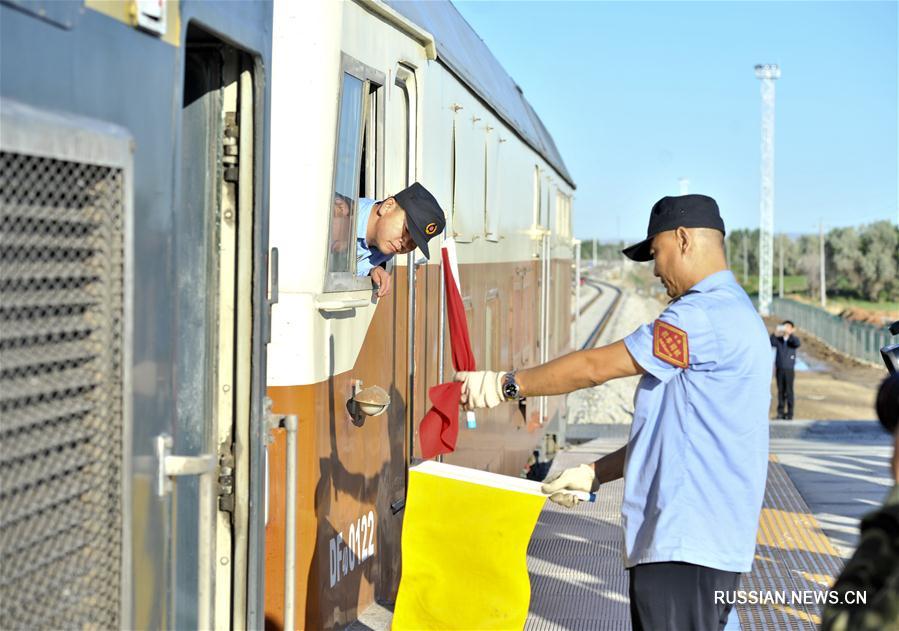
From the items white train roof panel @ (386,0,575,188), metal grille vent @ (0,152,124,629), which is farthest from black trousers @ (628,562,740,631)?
white train roof panel @ (386,0,575,188)

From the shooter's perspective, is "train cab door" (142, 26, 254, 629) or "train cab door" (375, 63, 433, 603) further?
"train cab door" (375, 63, 433, 603)

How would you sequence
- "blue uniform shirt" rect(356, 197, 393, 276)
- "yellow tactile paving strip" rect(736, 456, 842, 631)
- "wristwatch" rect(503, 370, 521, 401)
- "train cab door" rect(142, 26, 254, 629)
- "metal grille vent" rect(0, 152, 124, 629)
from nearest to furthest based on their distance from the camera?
"metal grille vent" rect(0, 152, 124, 629)
"train cab door" rect(142, 26, 254, 629)
"wristwatch" rect(503, 370, 521, 401)
"blue uniform shirt" rect(356, 197, 393, 276)
"yellow tactile paving strip" rect(736, 456, 842, 631)

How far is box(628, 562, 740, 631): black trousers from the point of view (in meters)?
3.73

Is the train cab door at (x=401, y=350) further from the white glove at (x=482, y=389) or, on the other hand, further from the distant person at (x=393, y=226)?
the white glove at (x=482, y=389)

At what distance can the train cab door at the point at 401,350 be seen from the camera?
5.25m

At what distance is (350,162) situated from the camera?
4.57 m

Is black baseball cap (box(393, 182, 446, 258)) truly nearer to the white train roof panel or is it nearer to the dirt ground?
the white train roof panel

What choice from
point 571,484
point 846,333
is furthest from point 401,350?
point 846,333

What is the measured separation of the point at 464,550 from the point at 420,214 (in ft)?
4.34

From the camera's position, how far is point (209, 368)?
3404mm

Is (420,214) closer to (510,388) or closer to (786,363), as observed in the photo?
(510,388)

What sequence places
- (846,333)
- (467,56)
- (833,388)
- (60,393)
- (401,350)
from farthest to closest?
Result: 1. (846,333)
2. (833,388)
3. (467,56)
4. (401,350)
5. (60,393)

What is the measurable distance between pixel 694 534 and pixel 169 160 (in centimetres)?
202

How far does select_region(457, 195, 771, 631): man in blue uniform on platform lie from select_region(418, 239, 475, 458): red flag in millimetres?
810
